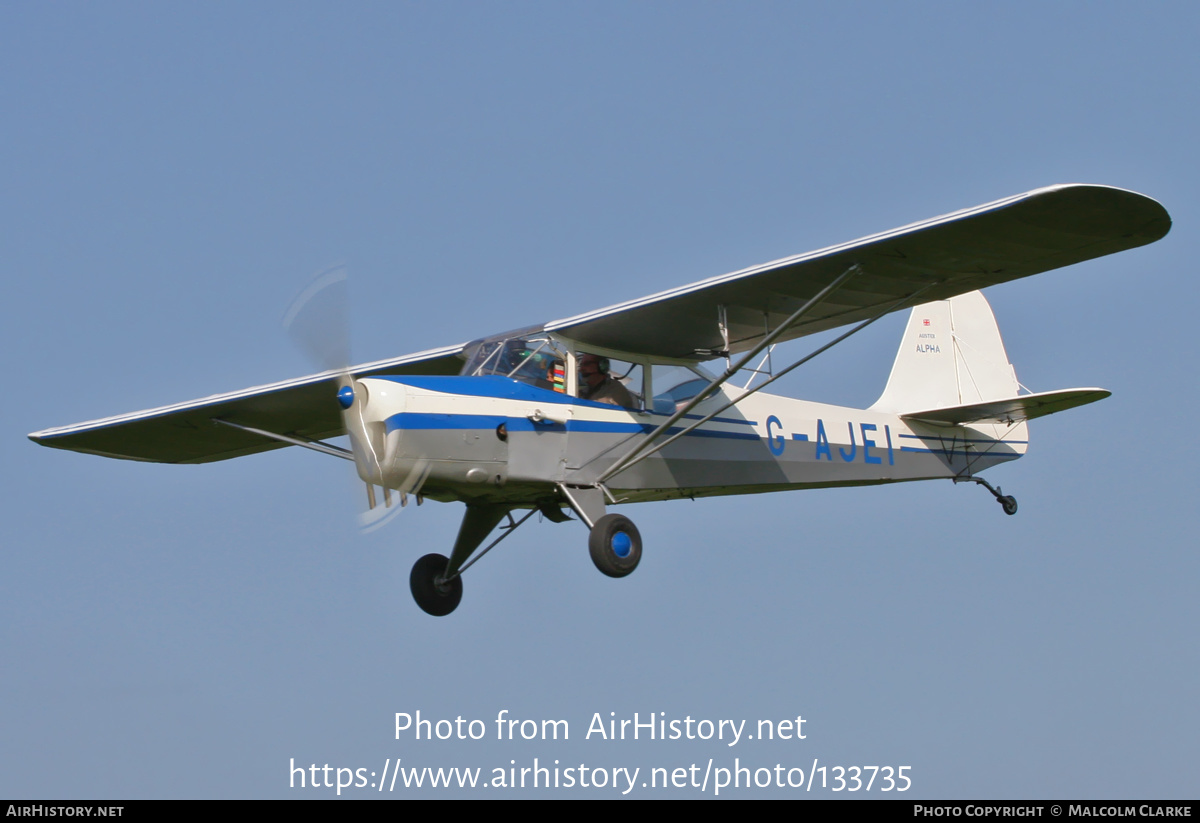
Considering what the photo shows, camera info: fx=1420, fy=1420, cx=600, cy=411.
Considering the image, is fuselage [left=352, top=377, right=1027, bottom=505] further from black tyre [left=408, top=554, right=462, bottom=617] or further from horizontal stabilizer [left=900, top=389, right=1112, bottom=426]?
black tyre [left=408, top=554, right=462, bottom=617]

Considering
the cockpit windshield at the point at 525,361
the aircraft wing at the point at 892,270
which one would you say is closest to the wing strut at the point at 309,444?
the cockpit windshield at the point at 525,361

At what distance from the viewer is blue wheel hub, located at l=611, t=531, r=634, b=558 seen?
1134cm

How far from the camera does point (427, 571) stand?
12641 millimetres

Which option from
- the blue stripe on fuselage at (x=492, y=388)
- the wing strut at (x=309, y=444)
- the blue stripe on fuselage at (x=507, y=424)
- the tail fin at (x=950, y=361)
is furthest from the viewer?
the tail fin at (x=950, y=361)

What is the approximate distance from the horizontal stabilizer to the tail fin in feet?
0.60

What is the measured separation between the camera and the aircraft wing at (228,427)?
13.3m

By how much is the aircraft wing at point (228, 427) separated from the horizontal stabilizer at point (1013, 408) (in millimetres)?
5308

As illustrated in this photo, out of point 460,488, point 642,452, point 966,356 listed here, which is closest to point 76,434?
point 460,488

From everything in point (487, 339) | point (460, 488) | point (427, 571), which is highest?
point (487, 339)

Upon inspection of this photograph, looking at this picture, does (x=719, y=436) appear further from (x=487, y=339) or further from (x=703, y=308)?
(x=487, y=339)

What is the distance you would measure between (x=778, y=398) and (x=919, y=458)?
2289mm

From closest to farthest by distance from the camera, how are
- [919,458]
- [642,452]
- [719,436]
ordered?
[642,452] < [719,436] < [919,458]

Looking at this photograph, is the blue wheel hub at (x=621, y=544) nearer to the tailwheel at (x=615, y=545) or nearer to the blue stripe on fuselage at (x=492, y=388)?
the tailwheel at (x=615, y=545)

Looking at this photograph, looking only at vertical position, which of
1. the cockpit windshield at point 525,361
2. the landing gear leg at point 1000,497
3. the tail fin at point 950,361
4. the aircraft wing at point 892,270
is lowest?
the landing gear leg at point 1000,497
